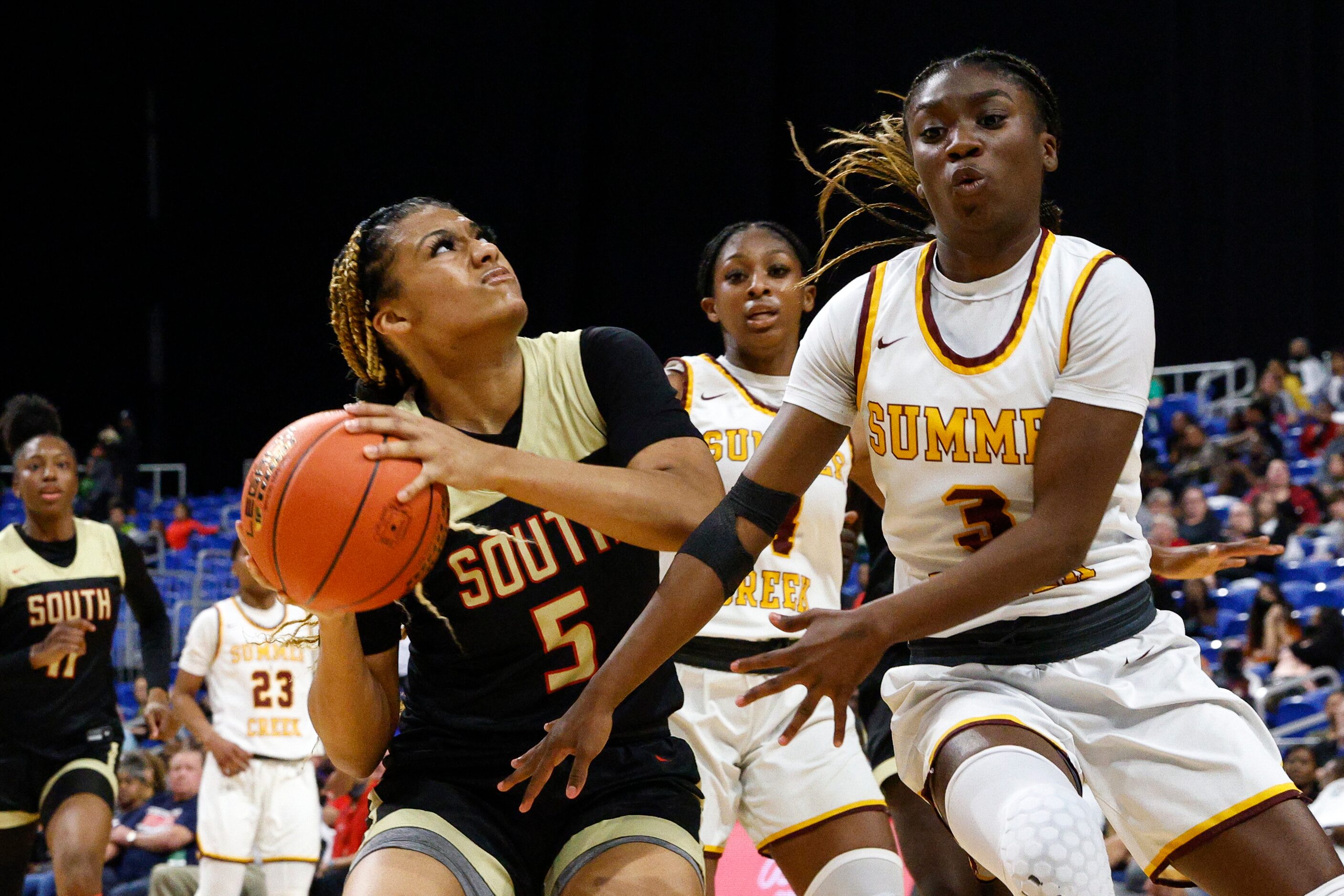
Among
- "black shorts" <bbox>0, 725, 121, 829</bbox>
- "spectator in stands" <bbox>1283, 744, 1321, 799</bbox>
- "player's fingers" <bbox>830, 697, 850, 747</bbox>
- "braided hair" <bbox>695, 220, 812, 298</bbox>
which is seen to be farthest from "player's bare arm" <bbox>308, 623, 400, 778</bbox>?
"spectator in stands" <bbox>1283, 744, 1321, 799</bbox>

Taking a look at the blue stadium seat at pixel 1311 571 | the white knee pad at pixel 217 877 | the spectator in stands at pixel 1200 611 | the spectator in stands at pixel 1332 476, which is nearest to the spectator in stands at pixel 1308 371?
the spectator in stands at pixel 1332 476

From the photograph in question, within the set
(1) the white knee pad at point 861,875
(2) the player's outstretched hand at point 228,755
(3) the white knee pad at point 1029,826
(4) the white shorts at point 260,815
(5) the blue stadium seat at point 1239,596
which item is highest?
(3) the white knee pad at point 1029,826

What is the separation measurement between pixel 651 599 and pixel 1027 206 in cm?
104

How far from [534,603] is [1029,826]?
3.20 feet

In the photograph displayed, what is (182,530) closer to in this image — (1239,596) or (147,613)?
(147,613)

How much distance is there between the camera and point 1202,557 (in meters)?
3.16

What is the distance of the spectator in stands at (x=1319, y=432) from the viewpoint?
40.4 feet

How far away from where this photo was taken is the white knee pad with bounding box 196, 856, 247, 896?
635cm

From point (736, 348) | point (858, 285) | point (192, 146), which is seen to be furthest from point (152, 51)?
point (858, 285)

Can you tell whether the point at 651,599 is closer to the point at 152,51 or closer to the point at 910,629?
the point at 910,629

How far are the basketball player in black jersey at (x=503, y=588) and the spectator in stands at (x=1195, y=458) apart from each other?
10.2 metres

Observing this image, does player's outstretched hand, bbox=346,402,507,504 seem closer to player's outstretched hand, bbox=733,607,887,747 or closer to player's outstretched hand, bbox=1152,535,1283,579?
player's outstretched hand, bbox=733,607,887,747

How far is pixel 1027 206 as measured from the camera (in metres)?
2.63

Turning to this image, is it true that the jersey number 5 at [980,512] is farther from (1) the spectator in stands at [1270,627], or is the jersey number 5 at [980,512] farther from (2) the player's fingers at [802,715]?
(1) the spectator in stands at [1270,627]
